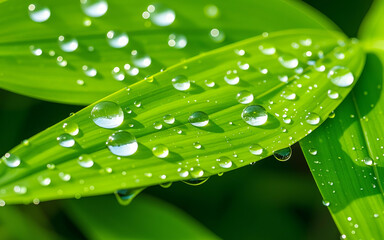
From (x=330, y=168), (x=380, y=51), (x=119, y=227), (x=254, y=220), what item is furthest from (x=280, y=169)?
(x=330, y=168)

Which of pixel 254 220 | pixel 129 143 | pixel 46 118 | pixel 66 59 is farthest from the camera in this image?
pixel 254 220

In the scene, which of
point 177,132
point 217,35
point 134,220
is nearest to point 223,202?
point 134,220

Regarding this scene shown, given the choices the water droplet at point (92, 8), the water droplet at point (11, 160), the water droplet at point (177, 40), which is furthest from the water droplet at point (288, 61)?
the water droplet at point (11, 160)

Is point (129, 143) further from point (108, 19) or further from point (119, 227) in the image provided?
point (119, 227)

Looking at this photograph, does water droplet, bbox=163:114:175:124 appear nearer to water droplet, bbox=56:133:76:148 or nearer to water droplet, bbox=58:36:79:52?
water droplet, bbox=56:133:76:148

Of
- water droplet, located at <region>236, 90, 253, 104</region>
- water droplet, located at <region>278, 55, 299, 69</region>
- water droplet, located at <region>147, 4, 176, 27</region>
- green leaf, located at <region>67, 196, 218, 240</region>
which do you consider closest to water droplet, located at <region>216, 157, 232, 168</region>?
water droplet, located at <region>236, 90, 253, 104</region>

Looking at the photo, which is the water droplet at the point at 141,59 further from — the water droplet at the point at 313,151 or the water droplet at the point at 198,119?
the water droplet at the point at 313,151

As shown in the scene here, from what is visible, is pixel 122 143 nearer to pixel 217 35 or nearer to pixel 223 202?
pixel 217 35
